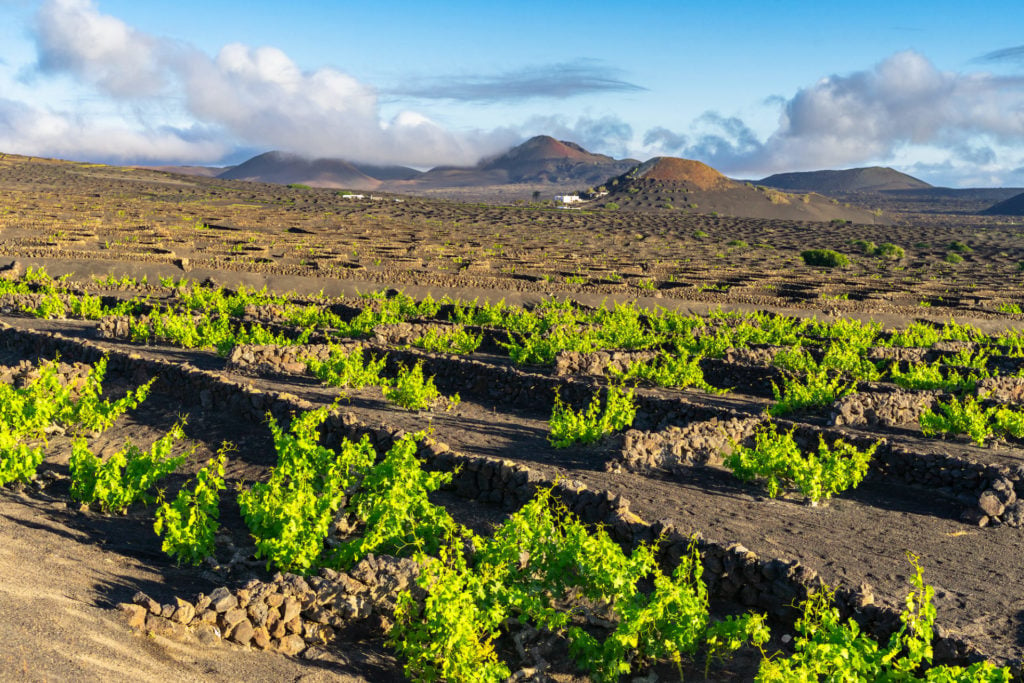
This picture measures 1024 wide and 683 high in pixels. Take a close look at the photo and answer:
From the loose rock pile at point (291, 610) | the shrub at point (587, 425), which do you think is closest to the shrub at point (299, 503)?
the loose rock pile at point (291, 610)

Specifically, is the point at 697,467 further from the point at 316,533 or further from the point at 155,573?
the point at 155,573

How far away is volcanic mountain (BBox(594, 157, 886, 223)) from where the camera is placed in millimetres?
103438

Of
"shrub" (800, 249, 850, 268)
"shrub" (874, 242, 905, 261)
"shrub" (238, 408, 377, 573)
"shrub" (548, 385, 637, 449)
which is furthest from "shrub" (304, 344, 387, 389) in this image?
"shrub" (874, 242, 905, 261)

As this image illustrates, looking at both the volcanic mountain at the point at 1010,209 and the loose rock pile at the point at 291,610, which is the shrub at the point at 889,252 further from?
the volcanic mountain at the point at 1010,209

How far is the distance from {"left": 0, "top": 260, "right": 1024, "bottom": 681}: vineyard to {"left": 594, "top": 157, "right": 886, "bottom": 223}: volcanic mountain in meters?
89.6

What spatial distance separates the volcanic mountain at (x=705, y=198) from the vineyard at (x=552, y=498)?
89557 millimetres

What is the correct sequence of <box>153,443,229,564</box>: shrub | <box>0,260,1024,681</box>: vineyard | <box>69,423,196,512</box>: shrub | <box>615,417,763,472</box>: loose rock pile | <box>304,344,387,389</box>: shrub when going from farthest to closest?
<box>304,344,387,389</box>: shrub → <box>615,417,763,472</box>: loose rock pile → <box>69,423,196,512</box>: shrub → <box>153,443,229,564</box>: shrub → <box>0,260,1024,681</box>: vineyard

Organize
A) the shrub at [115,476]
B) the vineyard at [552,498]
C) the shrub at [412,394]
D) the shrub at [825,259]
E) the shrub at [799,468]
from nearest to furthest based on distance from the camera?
the vineyard at [552,498] < the shrub at [115,476] < the shrub at [799,468] < the shrub at [412,394] < the shrub at [825,259]

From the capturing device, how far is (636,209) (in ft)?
337

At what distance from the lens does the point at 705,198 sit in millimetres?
112375

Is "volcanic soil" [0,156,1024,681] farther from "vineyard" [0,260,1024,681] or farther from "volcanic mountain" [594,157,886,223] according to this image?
"volcanic mountain" [594,157,886,223]

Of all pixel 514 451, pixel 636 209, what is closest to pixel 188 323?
pixel 514 451

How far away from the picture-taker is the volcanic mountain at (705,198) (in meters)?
103

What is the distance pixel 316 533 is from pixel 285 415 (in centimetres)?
503
